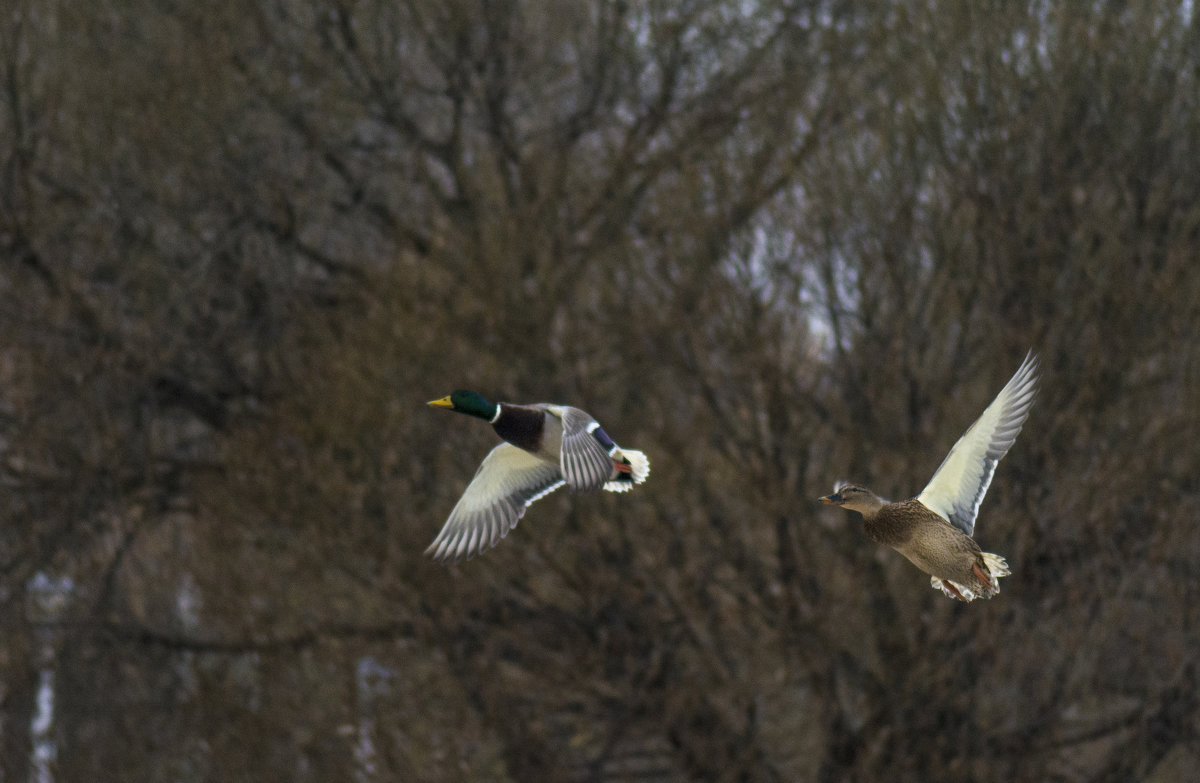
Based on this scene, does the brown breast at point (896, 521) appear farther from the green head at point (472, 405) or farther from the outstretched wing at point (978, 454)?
the green head at point (472, 405)

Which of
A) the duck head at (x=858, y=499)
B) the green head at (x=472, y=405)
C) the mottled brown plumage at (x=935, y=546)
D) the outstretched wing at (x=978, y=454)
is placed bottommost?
the green head at (x=472, y=405)

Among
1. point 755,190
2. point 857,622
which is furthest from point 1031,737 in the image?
point 755,190

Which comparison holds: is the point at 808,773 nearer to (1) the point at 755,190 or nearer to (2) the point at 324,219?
(1) the point at 755,190

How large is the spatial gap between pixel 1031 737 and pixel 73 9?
11.3 metres

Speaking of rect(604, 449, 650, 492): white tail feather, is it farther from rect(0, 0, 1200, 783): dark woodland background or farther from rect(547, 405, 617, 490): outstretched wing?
rect(0, 0, 1200, 783): dark woodland background

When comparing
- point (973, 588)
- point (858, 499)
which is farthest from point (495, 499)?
point (973, 588)

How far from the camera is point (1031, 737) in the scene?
462 inches

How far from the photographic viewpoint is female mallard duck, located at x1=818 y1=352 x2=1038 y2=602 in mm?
3389

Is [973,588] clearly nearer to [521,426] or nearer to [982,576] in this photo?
[982,576]

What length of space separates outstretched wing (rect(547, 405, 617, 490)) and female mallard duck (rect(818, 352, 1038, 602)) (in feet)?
1.86

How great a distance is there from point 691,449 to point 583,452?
8317mm

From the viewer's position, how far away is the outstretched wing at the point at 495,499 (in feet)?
16.0

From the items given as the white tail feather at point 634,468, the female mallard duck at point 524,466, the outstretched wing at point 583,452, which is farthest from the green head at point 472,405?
the white tail feather at point 634,468

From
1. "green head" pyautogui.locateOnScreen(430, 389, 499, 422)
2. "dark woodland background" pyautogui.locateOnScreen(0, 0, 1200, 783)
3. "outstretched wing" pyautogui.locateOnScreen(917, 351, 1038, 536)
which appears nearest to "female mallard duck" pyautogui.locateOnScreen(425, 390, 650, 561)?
"green head" pyautogui.locateOnScreen(430, 389, 499, 422)
